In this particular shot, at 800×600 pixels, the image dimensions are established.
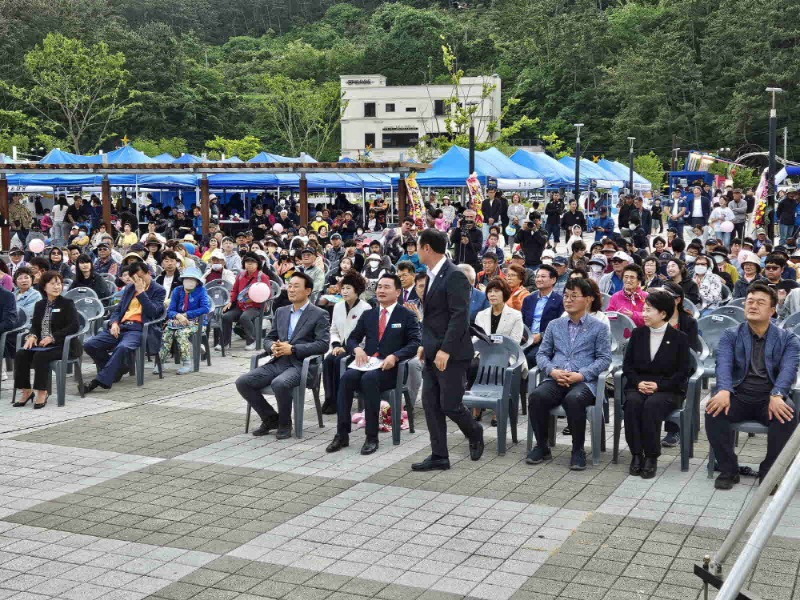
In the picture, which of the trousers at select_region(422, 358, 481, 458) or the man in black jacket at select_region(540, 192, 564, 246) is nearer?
the trousers at select_region(422, 358, 481, 458)

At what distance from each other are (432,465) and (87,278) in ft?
22.2

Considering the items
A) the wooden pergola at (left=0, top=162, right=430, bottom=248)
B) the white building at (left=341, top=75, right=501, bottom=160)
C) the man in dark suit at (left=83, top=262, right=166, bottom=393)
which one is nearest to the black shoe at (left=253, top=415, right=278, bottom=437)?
the man in dark suit at (left=83, top=262, right=166, bottom=393)

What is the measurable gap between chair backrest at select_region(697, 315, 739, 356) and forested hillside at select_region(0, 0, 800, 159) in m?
52.2

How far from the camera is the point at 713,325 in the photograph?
32.3ft

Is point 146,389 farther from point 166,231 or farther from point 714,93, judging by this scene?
point 714,93

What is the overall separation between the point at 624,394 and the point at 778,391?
1191 mm

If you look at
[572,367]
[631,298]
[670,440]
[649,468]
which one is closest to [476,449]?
[572,367]

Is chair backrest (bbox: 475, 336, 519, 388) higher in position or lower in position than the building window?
lower

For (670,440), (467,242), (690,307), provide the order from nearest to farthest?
1. (670,440)
2. (690,307)
3. (467,242)

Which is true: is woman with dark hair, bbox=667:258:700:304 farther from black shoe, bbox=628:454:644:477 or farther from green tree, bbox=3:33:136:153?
green tree, bbox=3:33:136:153

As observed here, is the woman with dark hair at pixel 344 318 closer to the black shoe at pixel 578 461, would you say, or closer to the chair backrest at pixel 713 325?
the black shoe at pixel 578 461

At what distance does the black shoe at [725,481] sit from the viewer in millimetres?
6953

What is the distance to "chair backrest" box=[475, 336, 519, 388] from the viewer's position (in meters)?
8.53

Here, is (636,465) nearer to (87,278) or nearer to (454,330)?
(454,330)
